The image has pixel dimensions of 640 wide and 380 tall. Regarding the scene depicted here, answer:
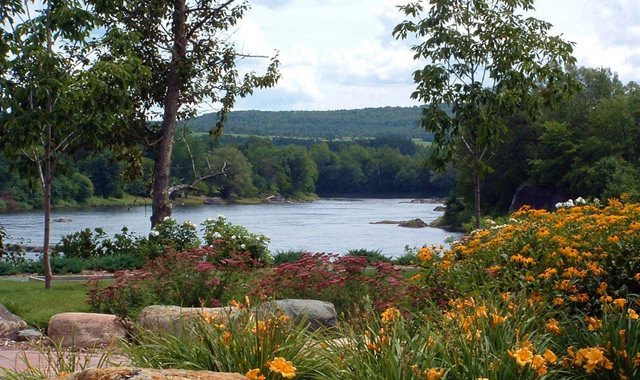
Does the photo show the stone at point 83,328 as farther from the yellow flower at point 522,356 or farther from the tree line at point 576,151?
the tree line at point 576,151

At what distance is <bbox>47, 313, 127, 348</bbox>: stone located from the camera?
7137 mm

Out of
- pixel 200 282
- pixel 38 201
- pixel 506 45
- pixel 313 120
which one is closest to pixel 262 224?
pixel 38 201

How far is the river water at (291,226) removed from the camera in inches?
1104

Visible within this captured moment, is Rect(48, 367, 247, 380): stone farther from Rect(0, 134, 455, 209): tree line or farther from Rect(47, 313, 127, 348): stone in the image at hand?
Rect(0, 134, 455, 209): tree line

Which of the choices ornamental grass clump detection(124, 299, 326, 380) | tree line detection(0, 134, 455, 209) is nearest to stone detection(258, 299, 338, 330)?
ornamental grass clump detection(124, 299, 326, 380)

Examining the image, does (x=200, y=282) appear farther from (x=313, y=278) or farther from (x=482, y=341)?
(x=482, y=341)

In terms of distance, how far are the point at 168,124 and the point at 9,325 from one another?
887 cm

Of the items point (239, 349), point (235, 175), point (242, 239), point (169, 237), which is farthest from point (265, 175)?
point (239, 349)

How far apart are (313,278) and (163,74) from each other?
30.9ft

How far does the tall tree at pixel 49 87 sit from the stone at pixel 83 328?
2.98m

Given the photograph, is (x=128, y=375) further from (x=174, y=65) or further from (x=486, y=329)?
(x=174, y=65)

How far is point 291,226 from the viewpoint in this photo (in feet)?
120

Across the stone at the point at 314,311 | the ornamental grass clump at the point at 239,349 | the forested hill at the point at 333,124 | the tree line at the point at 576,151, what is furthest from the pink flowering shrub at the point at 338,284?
the forested hill at the point at 333,124

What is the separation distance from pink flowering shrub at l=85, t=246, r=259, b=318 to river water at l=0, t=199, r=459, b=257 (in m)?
14.4
